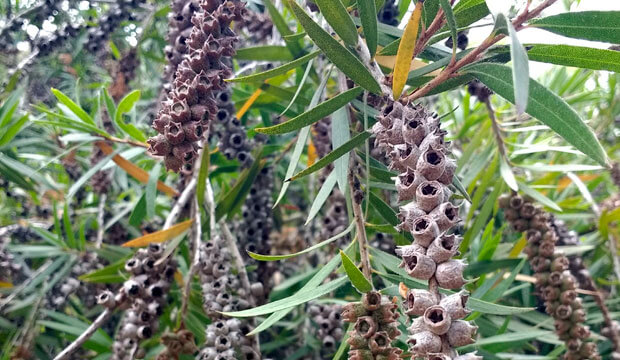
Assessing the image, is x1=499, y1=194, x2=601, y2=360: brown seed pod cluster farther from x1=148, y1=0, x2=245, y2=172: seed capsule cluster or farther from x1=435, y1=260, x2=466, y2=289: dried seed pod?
x1=148, y1=0, x2=245, y2=172: seed capsule cluster

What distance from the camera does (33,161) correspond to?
191cm

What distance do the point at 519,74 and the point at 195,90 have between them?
0.40 meters

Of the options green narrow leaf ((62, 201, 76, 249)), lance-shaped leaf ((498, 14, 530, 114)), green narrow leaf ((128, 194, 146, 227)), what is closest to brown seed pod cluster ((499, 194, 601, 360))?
lance-shaped leaf ((498, 14, 530, 114))

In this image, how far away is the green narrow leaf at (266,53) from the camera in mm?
1078

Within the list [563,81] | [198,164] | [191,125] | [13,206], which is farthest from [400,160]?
[13,206]

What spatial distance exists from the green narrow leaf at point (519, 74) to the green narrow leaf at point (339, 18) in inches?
9.2

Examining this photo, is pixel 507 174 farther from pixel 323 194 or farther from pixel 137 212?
pixel 137 212

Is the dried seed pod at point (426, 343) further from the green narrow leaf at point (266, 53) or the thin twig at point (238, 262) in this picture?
the green narrow leaf at point (266, 53)

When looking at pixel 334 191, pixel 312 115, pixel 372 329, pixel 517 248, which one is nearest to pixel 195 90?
pixel 312 115

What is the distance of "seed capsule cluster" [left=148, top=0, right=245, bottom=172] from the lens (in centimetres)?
65

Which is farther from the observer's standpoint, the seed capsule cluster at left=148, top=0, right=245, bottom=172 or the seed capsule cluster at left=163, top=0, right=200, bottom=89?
the seed capsule cluster at left=163, top=0, right=200, bottom=89

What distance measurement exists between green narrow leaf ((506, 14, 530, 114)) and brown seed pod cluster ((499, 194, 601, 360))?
0.60 meters

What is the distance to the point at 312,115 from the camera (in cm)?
66

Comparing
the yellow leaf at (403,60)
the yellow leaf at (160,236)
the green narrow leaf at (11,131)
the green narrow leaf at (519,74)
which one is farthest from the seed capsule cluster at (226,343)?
the green narrow leaf at (11,131)
